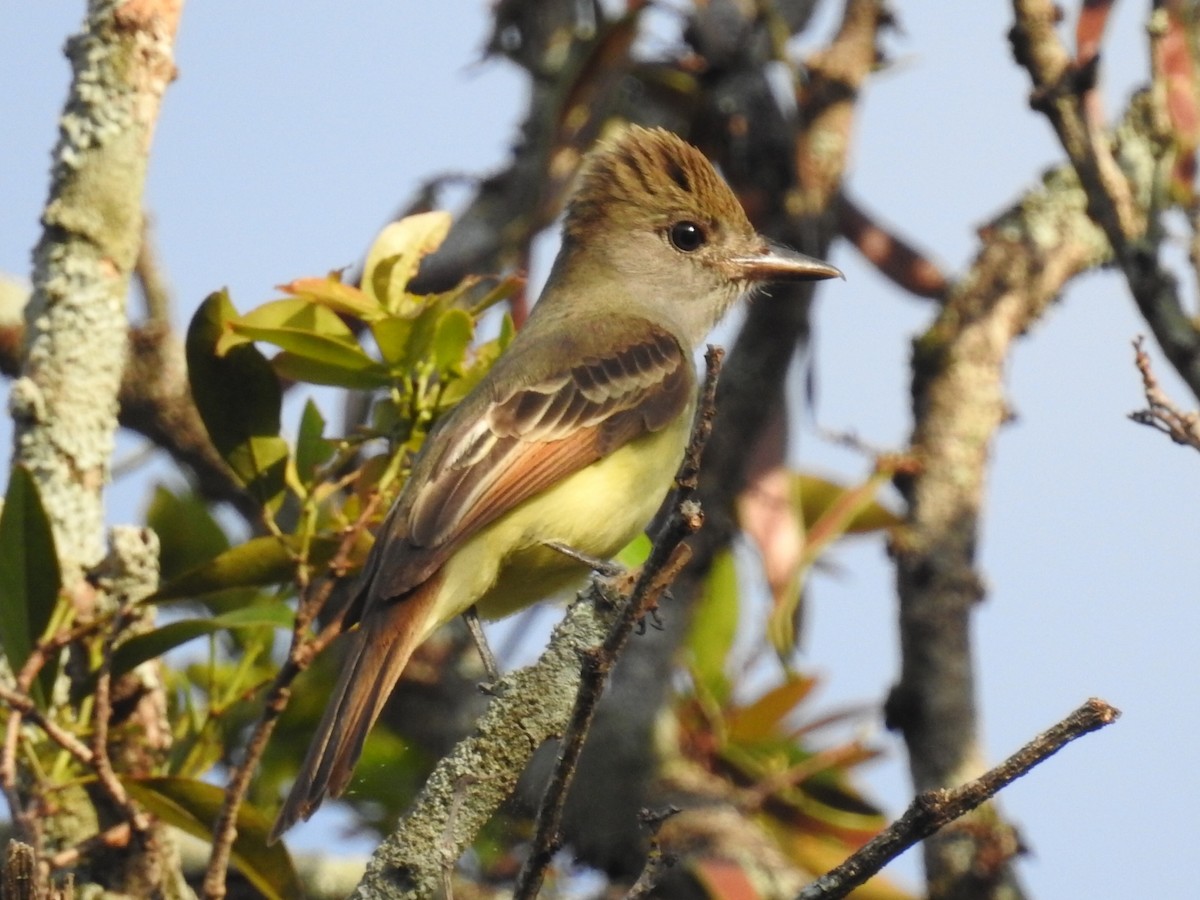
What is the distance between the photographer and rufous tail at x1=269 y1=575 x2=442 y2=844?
349 cm

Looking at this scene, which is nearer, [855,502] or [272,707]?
[272,707]

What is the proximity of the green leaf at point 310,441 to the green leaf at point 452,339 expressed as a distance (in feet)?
1.10

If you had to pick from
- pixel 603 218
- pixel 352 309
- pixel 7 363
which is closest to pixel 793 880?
pixel 603 218

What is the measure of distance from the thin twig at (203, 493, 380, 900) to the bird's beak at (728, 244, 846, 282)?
1851mm

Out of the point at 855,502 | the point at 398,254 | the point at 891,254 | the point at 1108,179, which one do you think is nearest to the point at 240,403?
the point at 398,254

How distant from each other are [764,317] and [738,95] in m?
0.94

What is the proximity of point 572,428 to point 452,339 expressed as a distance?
0.68m

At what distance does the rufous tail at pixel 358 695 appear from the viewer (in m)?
3.49

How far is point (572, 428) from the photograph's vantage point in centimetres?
451

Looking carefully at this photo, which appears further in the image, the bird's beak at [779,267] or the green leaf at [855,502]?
the green leaf at [855,502]

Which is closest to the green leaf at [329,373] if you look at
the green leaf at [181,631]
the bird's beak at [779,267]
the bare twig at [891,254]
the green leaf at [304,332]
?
the green leaf at [304,332]

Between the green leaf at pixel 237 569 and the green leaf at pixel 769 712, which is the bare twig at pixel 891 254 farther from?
the green leaf at pixel 237 569

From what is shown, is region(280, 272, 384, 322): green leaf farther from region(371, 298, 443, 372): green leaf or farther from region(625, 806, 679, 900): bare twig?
region(625, 806, 679, 900): bare twig

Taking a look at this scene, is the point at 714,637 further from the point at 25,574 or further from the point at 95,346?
the point at 25,574
